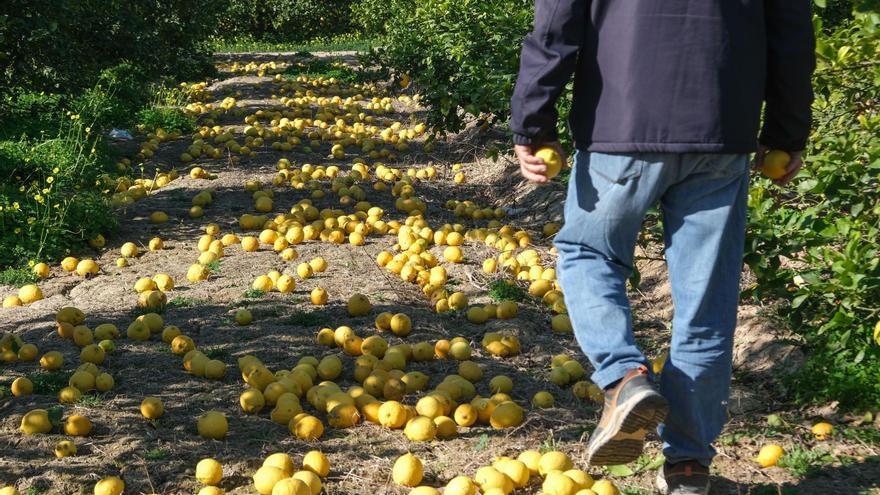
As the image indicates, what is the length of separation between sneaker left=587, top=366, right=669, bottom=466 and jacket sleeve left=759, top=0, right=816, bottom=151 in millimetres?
953

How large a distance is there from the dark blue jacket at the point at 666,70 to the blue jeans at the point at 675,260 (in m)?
0.09

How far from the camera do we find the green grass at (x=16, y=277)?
21.9 ft

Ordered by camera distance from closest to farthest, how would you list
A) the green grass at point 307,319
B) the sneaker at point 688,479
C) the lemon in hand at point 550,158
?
the lemon in hand at point 550,158 < the sneaker at point 688,479 < the green grass at point 307,319

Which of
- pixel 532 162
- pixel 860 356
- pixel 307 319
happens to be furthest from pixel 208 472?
pixel 860 356

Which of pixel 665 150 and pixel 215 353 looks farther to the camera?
pixel 215 353

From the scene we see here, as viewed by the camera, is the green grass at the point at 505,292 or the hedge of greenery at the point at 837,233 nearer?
the hedge of greenery at the point at 837,233

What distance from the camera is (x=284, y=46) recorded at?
27.8m

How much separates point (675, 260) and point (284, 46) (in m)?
26.1

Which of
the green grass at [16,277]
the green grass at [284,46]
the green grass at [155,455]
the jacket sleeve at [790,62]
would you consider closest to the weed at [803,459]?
the jacket sleeve at [790,62]

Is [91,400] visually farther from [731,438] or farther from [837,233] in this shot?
[837,233]

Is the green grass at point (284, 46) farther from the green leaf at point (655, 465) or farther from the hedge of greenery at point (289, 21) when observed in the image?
the green leaf at point (655, 465)

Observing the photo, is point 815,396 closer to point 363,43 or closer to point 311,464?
point 311,464

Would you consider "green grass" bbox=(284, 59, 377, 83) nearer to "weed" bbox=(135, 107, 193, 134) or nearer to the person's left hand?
"weed" bbox=(135, 107, 193, 134)

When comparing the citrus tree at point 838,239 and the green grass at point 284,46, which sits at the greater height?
the citrus tree at point 838,239
